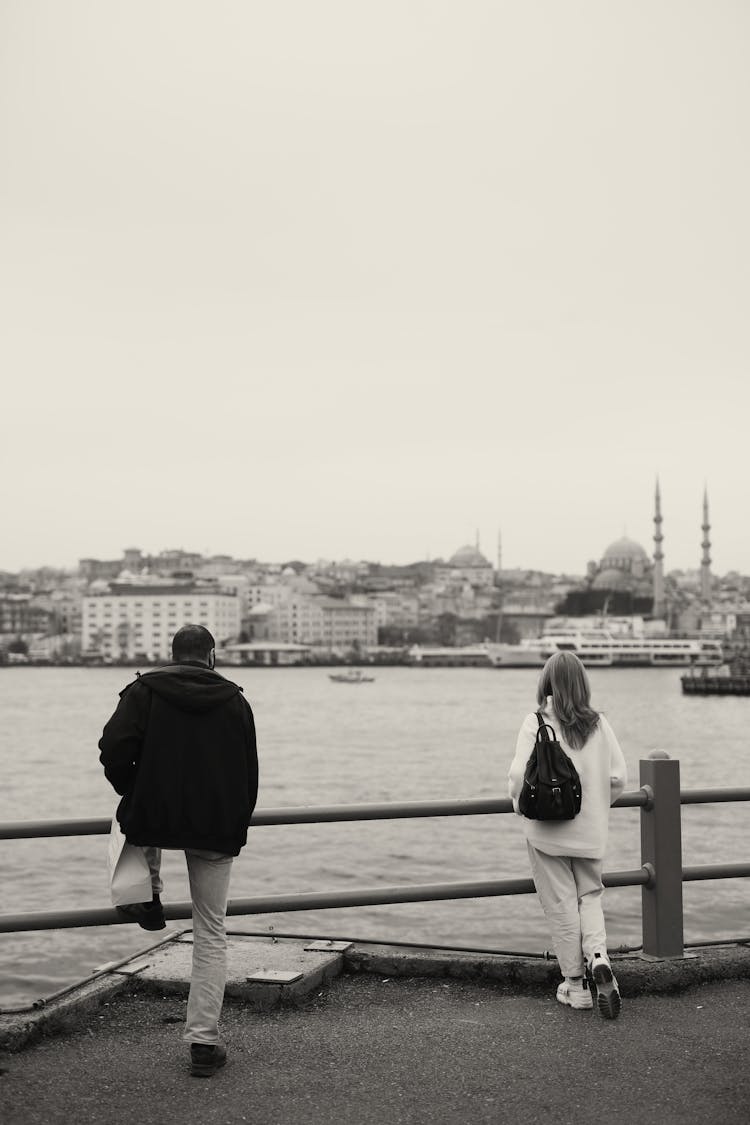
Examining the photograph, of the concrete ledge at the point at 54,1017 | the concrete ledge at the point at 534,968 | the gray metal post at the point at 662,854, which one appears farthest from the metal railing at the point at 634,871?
the concrete ledge at the point at 54,1017

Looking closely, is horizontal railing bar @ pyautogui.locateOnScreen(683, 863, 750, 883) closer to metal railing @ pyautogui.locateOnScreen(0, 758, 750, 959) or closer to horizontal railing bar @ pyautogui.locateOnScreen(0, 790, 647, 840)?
metal railing @ pyautogui.locateOnScreen(0, 758, 750, 959)

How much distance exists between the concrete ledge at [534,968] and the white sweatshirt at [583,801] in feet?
2.04

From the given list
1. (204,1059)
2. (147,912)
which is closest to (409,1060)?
(204,1059)

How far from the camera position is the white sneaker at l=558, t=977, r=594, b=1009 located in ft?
17.5

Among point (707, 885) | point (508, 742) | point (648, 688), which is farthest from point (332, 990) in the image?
point (648, 688)

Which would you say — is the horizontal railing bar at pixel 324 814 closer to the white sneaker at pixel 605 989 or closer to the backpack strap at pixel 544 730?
the backpack strap at pixel 544 730

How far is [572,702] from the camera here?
539cm

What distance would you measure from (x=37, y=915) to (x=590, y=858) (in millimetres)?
2125

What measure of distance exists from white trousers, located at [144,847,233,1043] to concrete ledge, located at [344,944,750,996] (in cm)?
124

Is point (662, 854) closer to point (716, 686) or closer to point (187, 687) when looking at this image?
point (187, 687)

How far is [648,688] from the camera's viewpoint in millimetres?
109438

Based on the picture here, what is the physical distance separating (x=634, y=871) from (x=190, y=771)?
207cm

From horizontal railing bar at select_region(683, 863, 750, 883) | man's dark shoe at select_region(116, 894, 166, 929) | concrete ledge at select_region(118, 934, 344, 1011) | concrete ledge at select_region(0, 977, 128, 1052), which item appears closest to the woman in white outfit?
horizontal railing bar at select_region(683, 863, 750, 883)

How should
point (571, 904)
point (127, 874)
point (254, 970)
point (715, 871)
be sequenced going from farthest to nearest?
point (715, 871), point (254, 970), point (571, 904), point (127, 874)
